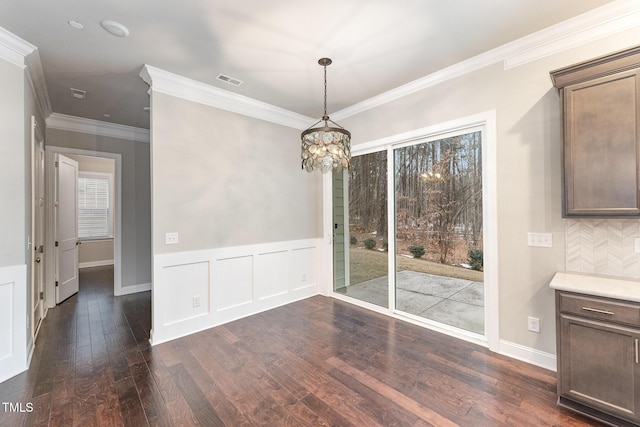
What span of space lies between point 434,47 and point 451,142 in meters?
1.00

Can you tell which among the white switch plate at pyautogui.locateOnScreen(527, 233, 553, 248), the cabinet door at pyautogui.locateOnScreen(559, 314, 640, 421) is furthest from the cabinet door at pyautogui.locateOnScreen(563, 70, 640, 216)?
the cabinet door at pyautogui.locateOnScreen(559, 314, 640, 421)

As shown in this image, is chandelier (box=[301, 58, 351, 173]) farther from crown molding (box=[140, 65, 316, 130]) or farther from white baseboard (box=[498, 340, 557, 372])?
white baseboard (box=[498, 340, 557, 372])

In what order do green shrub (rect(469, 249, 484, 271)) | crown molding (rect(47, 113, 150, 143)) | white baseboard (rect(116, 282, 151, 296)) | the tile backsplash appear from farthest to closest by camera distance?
white baseboard (rect(116, 282, 151, 296))
crown molding (rect(47, 113, 150, 143))
green shrub (rect(469, 249, 484, 271))
the tile backsplash

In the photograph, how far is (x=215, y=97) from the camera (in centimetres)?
346

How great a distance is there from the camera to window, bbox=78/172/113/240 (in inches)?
281

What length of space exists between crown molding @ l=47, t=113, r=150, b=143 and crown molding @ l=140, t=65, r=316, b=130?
2.23m

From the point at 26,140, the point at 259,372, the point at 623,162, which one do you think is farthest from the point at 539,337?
the point at 26,140

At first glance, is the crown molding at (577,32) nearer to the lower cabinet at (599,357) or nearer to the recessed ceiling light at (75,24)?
the lower cabinet at (599,357)

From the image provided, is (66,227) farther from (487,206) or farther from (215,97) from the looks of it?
(487,206)

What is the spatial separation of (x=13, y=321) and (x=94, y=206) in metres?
5.94

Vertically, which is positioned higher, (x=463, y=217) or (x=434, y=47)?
(x=434, y=47)

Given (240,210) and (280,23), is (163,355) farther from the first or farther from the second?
(280,23)

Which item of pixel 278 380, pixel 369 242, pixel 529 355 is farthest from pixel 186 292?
pixel 529 355

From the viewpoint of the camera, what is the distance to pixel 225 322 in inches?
138
